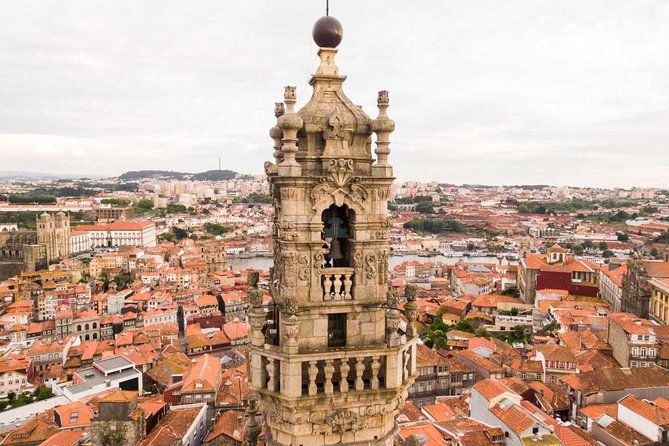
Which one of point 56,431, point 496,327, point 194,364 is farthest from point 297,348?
point 496,327

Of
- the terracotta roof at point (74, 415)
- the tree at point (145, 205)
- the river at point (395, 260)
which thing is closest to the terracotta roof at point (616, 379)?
the terracotta roof at point (74, 415)

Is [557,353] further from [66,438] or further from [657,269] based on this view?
[66,438]

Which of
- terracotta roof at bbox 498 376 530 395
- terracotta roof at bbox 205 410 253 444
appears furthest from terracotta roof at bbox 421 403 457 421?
terracotta roof at bbox 205 410 253 444

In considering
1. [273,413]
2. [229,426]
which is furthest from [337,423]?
[229,426]

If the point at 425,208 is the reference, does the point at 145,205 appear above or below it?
above

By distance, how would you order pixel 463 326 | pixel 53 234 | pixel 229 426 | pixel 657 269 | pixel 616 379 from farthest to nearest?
pixel 53 234 < pixel 657 269 < pixel 463 326 < pixel 616 379 < pixel 229 426

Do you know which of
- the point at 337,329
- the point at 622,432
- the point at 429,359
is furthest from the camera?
the point at 429,359
